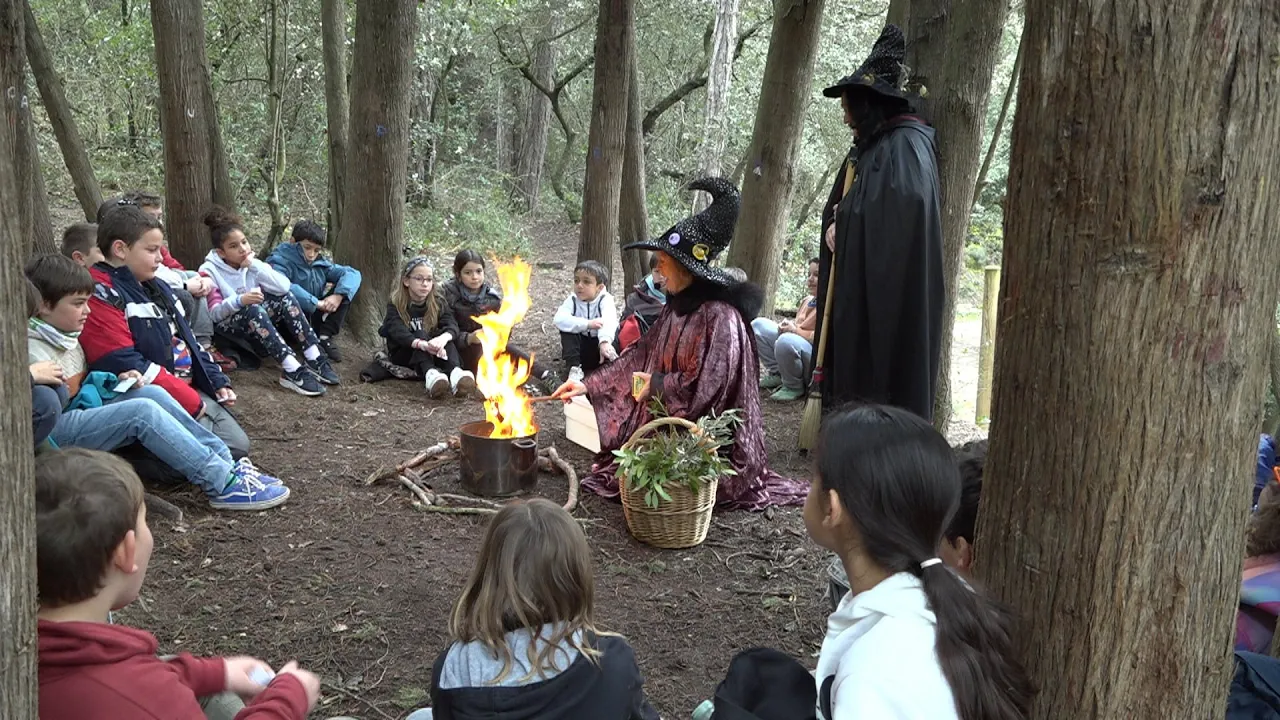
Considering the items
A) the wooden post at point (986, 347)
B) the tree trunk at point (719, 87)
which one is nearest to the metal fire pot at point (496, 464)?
the wooden post at point (986, 347)

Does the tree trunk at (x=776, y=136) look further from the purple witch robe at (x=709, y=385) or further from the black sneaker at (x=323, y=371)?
the black sneaker at (x=323, y=371)

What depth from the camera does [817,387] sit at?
511 cm

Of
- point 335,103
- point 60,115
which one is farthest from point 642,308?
point 60,115

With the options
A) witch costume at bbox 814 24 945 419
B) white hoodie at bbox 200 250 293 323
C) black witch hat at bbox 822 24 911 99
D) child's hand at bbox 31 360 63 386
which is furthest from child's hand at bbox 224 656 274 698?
white hoodie at bbox 200 250 293 323

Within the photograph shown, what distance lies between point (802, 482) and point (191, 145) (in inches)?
234

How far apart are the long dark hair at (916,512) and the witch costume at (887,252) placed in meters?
2.15

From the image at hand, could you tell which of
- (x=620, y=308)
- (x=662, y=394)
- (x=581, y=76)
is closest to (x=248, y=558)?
(x=662, y=394)

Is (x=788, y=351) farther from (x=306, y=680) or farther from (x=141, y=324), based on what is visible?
(x=306, y=680)

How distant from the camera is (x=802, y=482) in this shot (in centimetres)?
611

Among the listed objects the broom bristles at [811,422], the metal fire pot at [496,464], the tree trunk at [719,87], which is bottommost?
the metal fire pot at [496,464]

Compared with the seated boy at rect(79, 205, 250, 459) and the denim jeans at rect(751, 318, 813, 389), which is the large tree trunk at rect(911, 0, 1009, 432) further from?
the seated boy at rect(79, 205, 250, 459)

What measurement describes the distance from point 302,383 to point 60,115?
3.29 metres

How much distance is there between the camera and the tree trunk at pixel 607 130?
8727 millimetres

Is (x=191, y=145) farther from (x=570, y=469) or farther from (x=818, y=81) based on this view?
(x=818, y=81)
